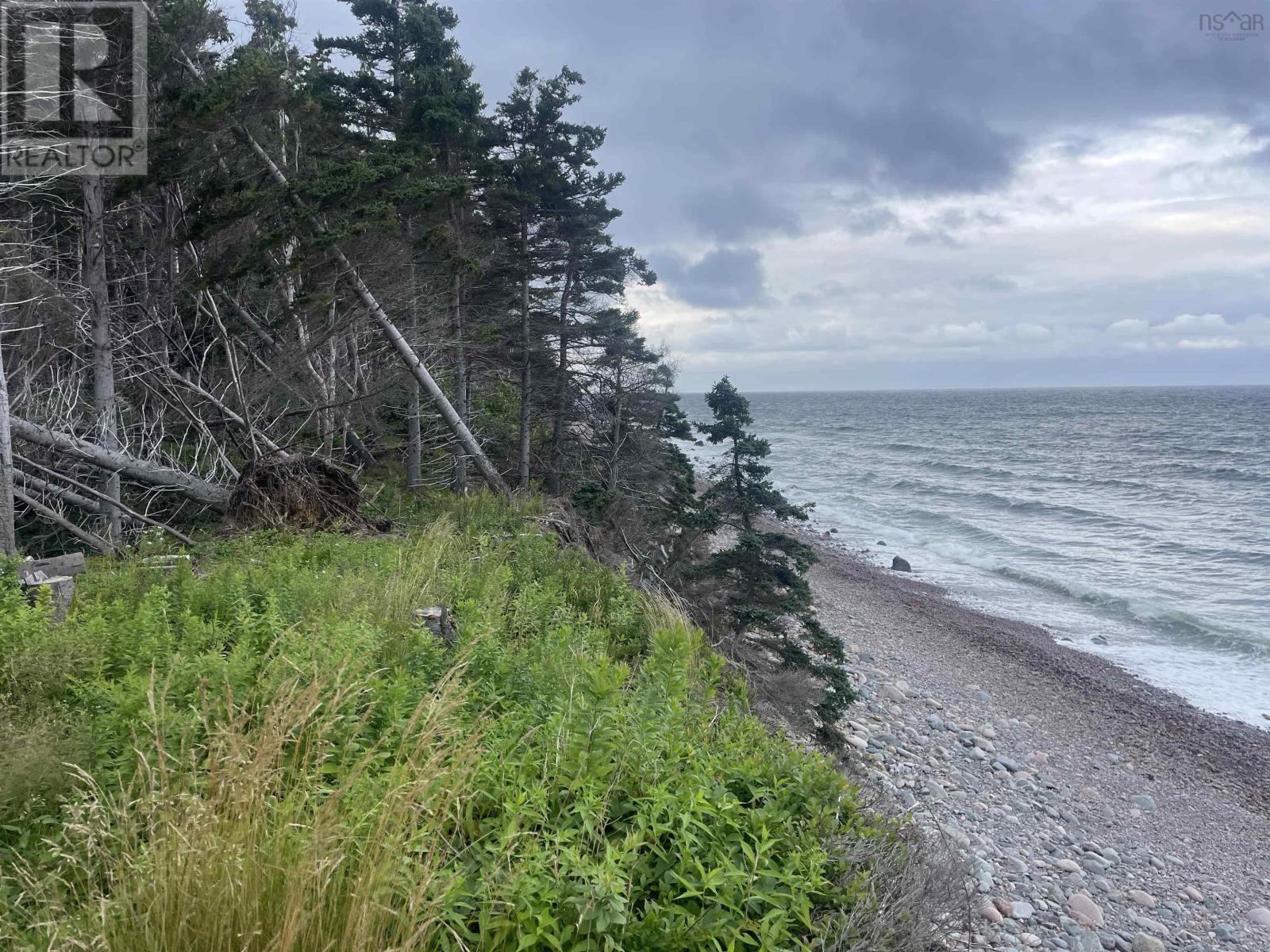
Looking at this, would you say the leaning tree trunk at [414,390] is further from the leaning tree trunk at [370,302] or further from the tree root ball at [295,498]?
the tree root ball at [295,498]

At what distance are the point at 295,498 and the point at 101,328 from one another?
4.06 metres

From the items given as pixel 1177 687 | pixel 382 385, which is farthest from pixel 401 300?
pixel 1177 687

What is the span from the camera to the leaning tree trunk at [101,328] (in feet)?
34.6

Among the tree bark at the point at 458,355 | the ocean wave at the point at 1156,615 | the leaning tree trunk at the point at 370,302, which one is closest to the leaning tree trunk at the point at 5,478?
the leaning tree trunk at the point at 370,302

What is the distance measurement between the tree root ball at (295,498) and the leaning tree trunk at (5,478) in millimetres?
2551

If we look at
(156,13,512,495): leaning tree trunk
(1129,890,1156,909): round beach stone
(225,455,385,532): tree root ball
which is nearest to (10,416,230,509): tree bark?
(225,455,385,532): tree root ball

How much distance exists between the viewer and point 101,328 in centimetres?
1077

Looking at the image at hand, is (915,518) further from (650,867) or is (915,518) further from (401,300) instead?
(650,867)

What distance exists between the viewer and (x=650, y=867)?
8.62 feet

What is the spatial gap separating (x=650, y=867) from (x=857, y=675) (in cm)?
1319

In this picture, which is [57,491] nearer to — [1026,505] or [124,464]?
[124,464]

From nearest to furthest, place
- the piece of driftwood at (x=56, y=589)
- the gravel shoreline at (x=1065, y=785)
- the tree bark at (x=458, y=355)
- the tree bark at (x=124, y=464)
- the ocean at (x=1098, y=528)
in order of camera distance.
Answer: the piece of driftwood at (x=56, y=589), the gravel shoreline at (x=1065, y=785), the tree bark at (x=124, y=464), the tree bark at (x=458, y=355), the ocean at (x=1098, y=528)

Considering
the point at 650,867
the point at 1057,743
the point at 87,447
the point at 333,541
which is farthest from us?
the point at 1057,743

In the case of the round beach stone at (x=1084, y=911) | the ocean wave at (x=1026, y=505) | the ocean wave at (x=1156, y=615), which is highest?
the ocean wave at (x=1026, y=505)
